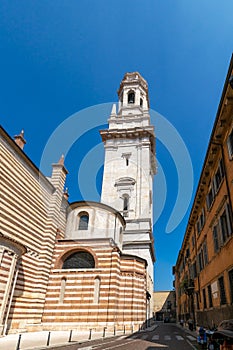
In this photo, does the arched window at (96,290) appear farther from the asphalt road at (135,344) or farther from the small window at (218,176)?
the small window at (218,176)

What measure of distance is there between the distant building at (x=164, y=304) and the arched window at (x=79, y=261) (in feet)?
173

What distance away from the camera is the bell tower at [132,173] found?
106 feet

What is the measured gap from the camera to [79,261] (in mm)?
21078

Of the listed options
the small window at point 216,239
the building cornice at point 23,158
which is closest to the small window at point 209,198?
the small window at point 216,239

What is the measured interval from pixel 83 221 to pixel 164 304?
180 ft

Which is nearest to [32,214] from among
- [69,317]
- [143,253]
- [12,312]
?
[12,312]

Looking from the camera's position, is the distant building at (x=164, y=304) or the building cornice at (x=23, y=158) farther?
the distant building at (x=164, y=304)

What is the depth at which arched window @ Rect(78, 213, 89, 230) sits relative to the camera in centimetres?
2380

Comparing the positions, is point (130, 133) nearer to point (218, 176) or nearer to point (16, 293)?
point (218, 176)

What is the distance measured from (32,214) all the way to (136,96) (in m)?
36.1

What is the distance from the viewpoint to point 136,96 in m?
48.4

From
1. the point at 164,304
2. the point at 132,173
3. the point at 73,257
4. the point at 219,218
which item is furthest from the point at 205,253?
the point at 164,304

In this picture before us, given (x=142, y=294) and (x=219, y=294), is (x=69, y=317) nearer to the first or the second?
(x=142, y=294)

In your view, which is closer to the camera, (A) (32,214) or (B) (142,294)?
(A) (32,214)
